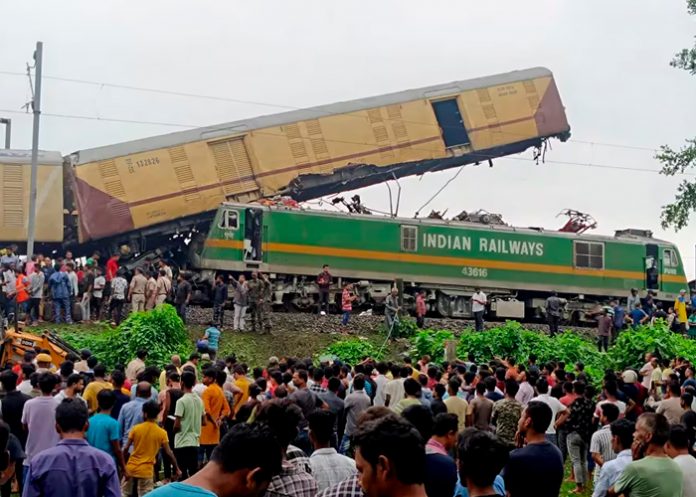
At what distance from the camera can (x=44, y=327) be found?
74.2ft

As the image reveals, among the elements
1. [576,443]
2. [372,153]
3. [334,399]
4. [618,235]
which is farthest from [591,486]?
[618,235]

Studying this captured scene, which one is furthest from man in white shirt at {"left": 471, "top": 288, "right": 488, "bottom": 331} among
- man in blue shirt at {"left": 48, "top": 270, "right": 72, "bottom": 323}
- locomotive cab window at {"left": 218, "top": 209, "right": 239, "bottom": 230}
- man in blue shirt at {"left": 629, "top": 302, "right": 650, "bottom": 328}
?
man in blue shirt at {"left": 48, "top": 270, "right": 72, "bottom": 323}

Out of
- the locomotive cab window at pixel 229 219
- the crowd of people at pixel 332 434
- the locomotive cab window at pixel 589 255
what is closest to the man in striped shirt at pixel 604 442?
the crowd of people at pixel 332 434

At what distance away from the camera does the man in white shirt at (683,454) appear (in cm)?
717

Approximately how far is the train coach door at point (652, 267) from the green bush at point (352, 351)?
13.4 meters

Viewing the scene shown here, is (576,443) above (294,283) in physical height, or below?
below

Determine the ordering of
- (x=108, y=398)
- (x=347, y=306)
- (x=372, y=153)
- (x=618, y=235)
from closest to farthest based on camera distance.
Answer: (x=108, y=398) → (x=347, y=306) → (x=372, y=153) → (x=618, y=235)

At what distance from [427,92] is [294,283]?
7.27 meters

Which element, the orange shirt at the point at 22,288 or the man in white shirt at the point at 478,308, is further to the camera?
the man in white shirt at the point at 478,308

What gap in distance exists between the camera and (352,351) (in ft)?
72.5

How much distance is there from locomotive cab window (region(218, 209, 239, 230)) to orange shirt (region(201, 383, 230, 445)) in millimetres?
16192

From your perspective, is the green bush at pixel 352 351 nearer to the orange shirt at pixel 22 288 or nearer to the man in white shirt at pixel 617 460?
the orange shirt at pixel 22 288

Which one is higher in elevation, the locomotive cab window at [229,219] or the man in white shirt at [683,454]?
the locomotive cab window at [229,219]

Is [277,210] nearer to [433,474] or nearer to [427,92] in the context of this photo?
[427,92]
